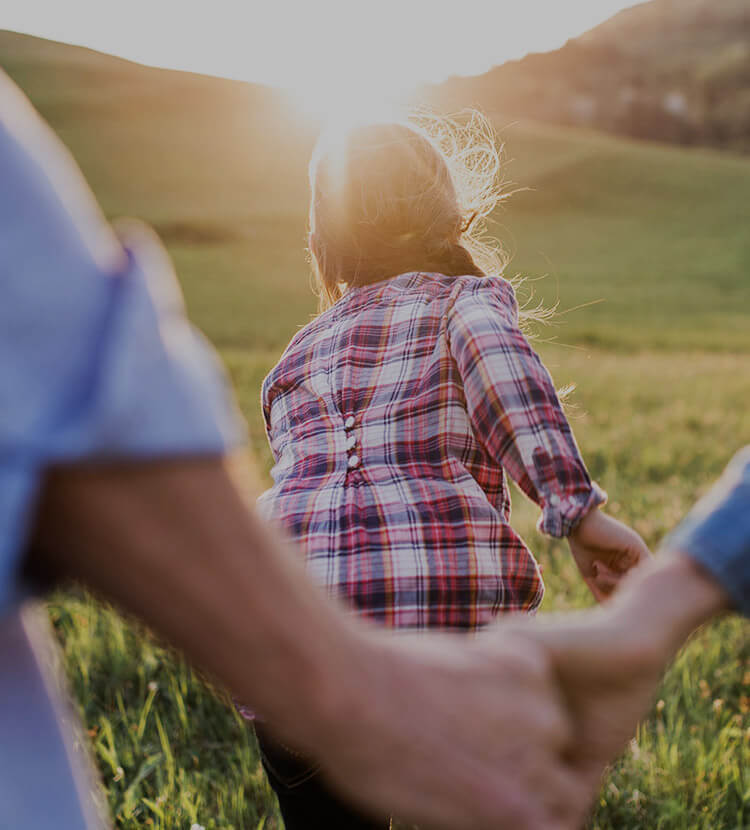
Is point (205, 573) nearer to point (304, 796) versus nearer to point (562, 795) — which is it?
point (562, 795)

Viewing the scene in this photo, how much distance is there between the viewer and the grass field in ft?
8.02

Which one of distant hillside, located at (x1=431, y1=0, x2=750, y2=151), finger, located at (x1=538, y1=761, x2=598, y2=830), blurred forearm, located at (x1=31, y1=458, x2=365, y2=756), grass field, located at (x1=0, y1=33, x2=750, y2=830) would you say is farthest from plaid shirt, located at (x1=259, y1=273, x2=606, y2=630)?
distant hillside, located at (x1=431, y1=0, x2=750, y2=151)

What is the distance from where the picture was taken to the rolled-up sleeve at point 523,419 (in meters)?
1.36

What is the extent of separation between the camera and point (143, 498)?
0.56 metres

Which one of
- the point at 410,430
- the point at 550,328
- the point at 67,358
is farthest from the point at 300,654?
the point at 550,328

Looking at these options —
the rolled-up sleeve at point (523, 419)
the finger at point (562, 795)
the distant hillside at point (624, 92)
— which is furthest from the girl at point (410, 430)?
the distant hillside at point (624, 92)

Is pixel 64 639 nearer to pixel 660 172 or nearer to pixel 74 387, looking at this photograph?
pixel 74 387

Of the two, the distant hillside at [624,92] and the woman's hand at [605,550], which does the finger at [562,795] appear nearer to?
the woman's hand at [605,550]

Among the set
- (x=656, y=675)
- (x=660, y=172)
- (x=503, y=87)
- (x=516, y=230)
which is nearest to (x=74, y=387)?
(x=656, y=675)

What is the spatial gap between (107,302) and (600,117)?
75481 mm

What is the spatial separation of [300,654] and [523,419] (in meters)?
0.85

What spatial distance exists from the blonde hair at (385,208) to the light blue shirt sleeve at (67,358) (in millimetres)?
1221

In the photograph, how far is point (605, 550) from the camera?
146 cm

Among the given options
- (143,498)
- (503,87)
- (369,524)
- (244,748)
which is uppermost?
(503,87)
